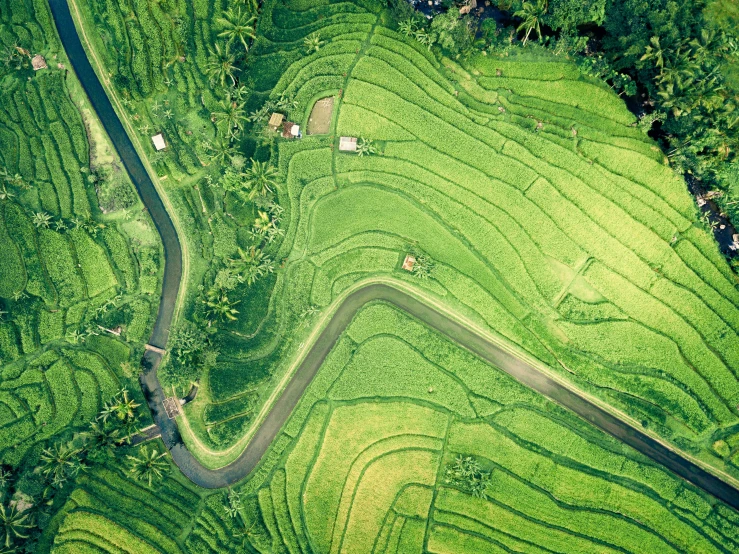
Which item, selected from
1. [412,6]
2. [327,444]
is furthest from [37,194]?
[412,6]

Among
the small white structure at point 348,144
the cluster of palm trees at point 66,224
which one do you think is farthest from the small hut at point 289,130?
the cluster of palm trees at point 66,224

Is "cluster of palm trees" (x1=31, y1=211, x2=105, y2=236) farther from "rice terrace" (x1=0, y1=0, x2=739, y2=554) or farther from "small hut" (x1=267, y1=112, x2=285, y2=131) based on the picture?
"small hut" (x1=267, y1=112, x2=285, y2=131)

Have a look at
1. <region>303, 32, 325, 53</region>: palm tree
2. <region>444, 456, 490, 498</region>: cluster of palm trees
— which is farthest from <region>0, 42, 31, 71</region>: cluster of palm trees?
<region>444, 456, 490, 498</region>: cluster of palm trees

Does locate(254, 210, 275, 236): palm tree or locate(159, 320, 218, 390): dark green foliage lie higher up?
locate(254, 210, 275, 236): palm tree

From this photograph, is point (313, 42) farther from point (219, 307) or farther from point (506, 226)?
point (219, 307)

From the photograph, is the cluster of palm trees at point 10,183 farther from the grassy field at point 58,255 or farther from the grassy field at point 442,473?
the grassy field at point 442,473

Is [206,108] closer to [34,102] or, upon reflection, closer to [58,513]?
[34,102]
